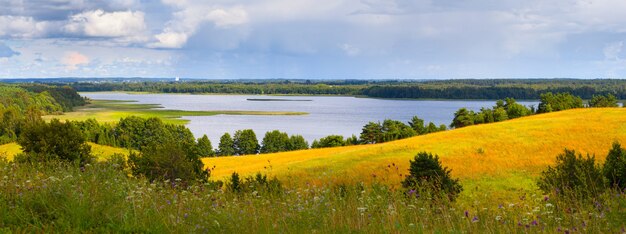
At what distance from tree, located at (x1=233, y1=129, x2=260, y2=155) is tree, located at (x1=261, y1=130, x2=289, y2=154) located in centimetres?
199

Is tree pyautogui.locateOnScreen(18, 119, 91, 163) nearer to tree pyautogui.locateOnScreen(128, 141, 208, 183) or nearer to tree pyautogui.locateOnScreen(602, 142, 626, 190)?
tree pyautogui.locateOnScreen(128, 141, 208, 183)

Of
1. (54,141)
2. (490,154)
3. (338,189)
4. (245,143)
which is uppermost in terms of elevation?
(338,189)

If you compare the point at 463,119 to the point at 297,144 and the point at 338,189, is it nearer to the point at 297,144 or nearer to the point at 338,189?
the point at 297,144

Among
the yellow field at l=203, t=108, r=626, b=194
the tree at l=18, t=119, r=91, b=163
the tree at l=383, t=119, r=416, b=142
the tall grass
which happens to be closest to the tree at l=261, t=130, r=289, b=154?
the tree at l=383, t=119, r=416, b=142

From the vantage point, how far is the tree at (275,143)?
10466cm

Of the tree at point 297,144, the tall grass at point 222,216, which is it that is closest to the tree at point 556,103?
the tree at point 297,144

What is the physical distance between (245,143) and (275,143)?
563cm

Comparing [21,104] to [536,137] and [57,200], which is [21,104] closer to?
[536,137]

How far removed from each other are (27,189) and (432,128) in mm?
93713

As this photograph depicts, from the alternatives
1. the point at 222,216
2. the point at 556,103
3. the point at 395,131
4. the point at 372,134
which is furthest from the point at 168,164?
the point at 556,103

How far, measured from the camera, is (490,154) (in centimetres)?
4284

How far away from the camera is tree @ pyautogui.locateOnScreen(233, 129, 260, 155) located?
106m

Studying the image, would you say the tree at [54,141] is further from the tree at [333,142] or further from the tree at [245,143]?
the tree at [245,143]

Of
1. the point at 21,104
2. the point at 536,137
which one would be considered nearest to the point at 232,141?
the point at 536,137
